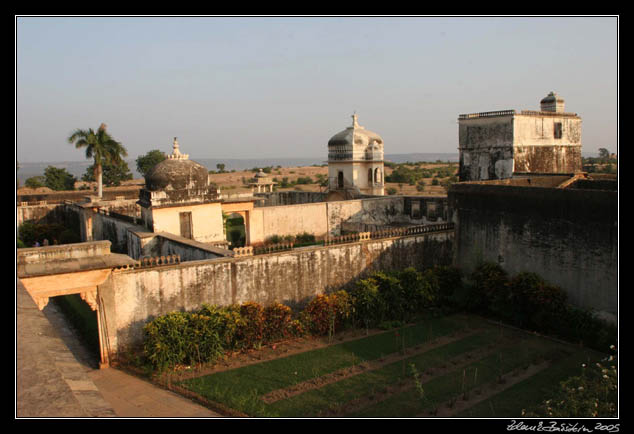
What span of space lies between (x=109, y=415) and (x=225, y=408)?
7.01 m

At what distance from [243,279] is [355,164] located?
64.3 ft

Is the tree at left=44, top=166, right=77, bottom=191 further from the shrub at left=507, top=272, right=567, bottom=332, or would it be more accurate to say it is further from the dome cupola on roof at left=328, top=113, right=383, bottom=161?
the shrub at left=507, top=272, right=567, bottom=332

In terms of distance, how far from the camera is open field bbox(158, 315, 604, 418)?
10969 millimetres

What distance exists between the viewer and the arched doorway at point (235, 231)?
27.8 m

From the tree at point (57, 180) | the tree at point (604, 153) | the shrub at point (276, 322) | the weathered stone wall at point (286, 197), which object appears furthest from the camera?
the tree at point (604, 153)

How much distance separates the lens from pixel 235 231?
32062 millimetres

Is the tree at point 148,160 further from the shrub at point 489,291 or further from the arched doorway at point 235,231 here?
the shrub at point 489,291

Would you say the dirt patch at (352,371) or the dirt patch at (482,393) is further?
the dirt patch at (352,371)

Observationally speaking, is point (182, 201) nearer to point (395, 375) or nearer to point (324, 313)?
point (324, 313)

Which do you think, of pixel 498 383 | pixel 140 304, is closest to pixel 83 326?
pixel 140 304

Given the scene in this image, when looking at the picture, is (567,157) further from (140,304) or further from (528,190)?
(140,304)

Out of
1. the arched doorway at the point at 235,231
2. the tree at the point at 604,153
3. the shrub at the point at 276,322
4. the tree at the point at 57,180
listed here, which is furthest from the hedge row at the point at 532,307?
the tree at the point at 604,153

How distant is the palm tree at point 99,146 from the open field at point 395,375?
76.4 feet

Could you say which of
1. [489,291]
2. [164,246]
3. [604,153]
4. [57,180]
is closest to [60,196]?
[164,246]
